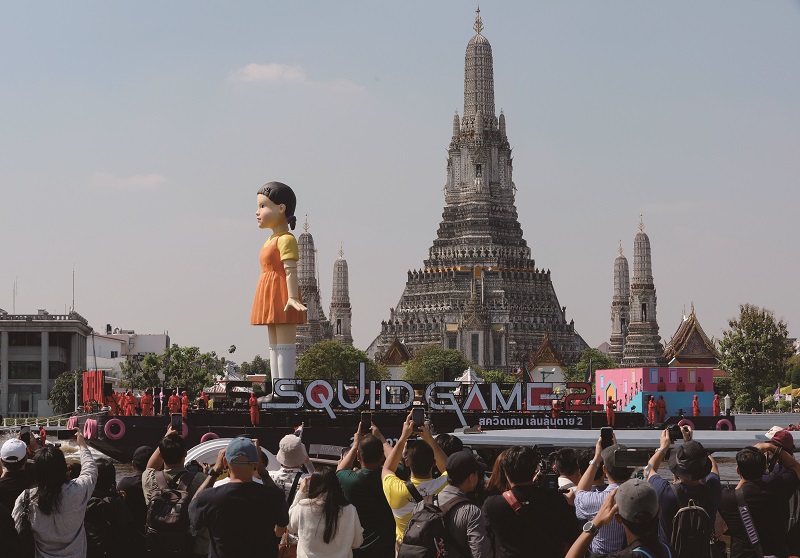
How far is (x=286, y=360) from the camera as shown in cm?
4503

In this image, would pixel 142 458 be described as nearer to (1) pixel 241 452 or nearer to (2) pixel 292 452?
(2) pixel 292 452

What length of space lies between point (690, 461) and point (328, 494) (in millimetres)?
3144

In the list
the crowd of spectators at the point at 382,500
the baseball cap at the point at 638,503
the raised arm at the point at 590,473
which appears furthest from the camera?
the raised arm at the point at 590,473

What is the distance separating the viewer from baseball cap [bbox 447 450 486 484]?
11086mm

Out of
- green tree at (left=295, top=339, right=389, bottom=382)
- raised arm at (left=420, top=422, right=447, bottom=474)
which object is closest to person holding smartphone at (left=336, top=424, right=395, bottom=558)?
raised arm at (left=420, top=422, right=447, bottom=474)

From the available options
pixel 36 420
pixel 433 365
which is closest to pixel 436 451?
pixel 36 420

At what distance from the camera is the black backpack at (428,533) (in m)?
10.9

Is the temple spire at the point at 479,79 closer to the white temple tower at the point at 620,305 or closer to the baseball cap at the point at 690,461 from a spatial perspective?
the white temple tower at the point at 620,305

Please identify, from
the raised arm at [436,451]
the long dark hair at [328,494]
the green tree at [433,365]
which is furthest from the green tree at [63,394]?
the long dark hair at [328,494]

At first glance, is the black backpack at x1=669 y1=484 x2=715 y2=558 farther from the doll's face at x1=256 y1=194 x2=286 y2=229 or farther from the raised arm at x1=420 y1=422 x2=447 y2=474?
the doll's face at x1=256 y1=194 x2=286 y2=229

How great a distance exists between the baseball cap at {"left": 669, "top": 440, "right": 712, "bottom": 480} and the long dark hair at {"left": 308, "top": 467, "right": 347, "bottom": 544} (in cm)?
292

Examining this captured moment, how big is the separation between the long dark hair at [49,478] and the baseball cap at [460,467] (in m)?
3.21

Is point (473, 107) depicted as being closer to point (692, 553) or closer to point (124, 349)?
point (124, 349)

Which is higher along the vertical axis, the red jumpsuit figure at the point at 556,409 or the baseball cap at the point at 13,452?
the red jumpsuit figure at the point at 556,409
